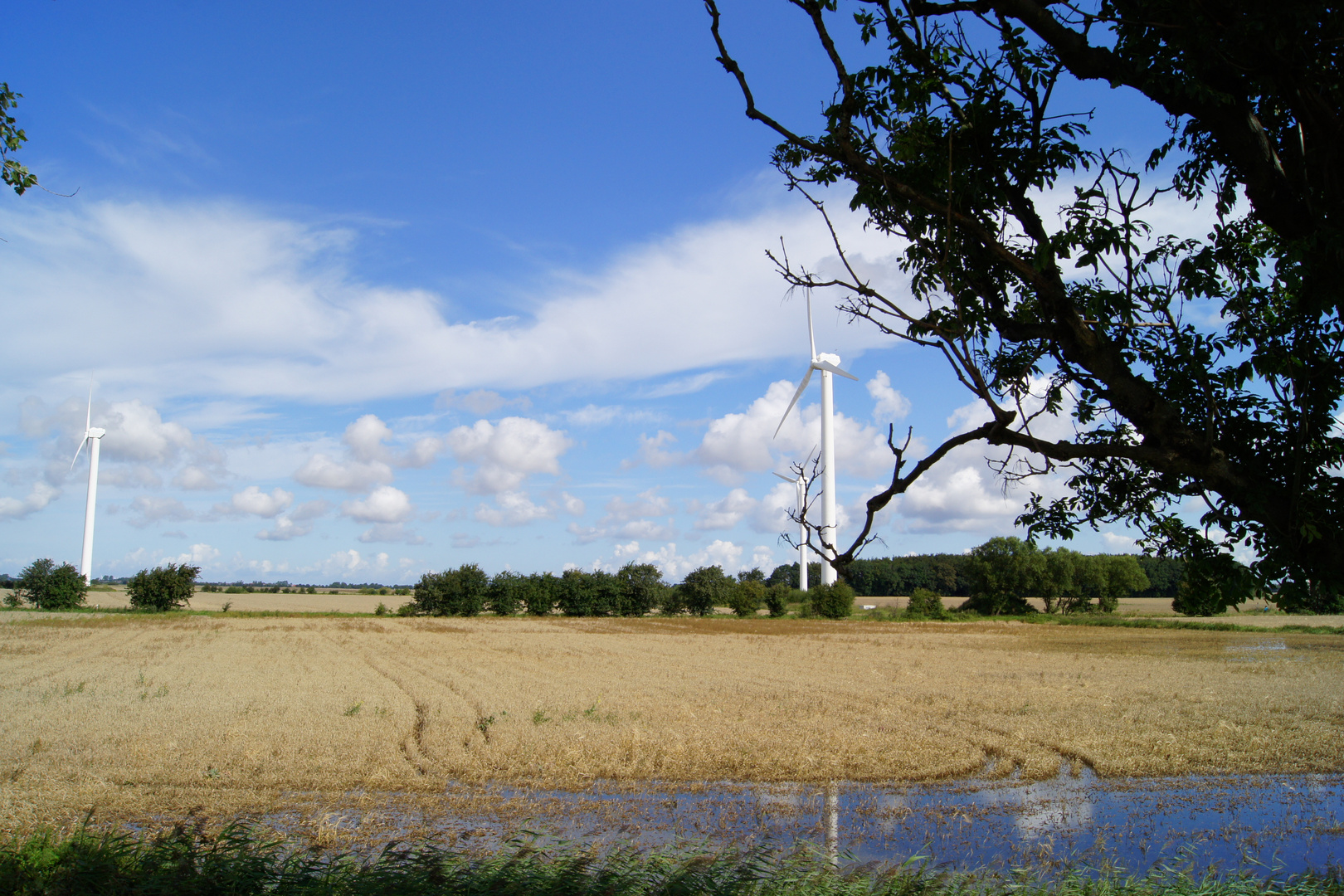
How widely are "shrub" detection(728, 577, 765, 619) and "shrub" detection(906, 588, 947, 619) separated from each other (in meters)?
17.0

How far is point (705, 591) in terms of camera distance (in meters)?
96.4

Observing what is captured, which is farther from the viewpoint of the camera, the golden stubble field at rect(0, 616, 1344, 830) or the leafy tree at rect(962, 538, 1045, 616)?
the leafy tree at rect(962, 538, 1045, 616)

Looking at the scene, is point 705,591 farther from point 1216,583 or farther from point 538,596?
point 1216,583

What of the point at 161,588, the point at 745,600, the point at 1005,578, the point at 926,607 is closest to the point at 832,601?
the point at 745,600

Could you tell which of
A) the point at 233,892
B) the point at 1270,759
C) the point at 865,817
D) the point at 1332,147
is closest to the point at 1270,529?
Result: the point at 1332,147

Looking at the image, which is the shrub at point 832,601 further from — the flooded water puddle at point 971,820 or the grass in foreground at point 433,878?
the grass in foreground at point 433,878

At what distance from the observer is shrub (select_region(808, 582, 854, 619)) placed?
297 ft

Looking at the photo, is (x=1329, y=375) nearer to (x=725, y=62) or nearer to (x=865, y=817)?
(x=725, y=62)

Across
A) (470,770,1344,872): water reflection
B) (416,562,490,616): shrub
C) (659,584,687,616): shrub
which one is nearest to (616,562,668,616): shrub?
(659,584,687,616): shrub

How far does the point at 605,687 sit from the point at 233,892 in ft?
76.3

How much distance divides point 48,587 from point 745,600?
7007 centimetres

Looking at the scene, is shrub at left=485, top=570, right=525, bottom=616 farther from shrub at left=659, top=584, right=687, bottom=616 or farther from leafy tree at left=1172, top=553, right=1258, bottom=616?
leafy tree at left=1172, top=553, right=1258, bottom=616

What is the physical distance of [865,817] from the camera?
13.2 metres

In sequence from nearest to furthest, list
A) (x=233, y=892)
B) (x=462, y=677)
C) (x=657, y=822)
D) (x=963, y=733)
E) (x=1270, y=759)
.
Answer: (x=233, y=892)
(x=657, y=822)
(x=1270, y=759)
(x=963, y=733)
(x=462, y=677)
